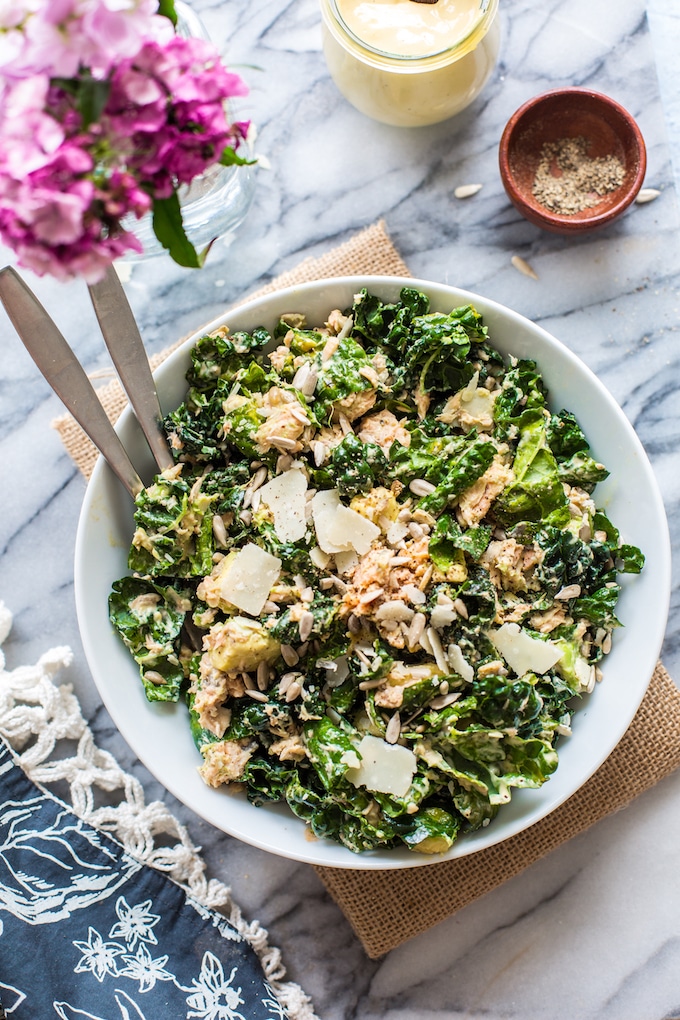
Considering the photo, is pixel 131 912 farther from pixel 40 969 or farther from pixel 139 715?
pixel 139 715

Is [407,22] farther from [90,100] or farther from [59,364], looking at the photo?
[90,100]

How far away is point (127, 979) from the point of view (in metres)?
2.99

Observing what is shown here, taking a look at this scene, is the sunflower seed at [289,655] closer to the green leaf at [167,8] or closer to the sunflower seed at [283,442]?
the sunflower seed at [283,442]

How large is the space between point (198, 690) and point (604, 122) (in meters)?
2.59

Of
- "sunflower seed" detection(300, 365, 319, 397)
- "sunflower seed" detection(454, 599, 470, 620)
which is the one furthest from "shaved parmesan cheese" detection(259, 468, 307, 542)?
"sunflower seed" detection(454, 599, 470, 620)

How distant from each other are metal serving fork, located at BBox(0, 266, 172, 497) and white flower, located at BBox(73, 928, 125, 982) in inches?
63.8

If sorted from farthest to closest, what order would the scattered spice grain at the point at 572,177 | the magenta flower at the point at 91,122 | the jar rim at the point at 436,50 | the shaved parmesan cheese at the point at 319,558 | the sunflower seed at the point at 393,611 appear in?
the scattered spice grain at the point at 572,177 < the jar rim at the point at 436,50 < the shaved parmesan cheese at the point at 319,558 < the sunflower seed at the point at 393,611 < the magenta flower at the point at 91,122

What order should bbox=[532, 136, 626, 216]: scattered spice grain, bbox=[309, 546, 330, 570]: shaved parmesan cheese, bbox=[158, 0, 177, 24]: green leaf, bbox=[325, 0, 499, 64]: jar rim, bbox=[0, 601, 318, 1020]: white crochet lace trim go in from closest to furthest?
bbox=[158, 0, 177, 24]: green leaf < bbox=[309, 546, 330, 570]: shaved parmesan cheese < bbox=[325, 0, 499, 64]: jar rim < bbox=[0, 601, 318, 1020]: white crochet lace trim < bbox=[532, 136, 626, 216]: scattered spice grain

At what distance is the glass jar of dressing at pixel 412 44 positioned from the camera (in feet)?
9.50

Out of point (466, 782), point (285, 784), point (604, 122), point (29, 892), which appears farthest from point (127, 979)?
point (604, 122)

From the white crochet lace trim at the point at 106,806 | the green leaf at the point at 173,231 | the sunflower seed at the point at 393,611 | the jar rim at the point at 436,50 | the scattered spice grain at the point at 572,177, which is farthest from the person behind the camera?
the scattered spice grain at the point at 572,177

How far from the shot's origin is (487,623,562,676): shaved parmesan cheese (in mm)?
2527

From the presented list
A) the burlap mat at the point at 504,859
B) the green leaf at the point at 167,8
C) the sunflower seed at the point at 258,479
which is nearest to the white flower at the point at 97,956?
the burlap mat at the point at 504,859

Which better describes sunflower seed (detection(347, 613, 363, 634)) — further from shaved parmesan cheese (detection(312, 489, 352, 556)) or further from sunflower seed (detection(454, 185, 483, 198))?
sunflower seed (detection(454, 185, 483, 198))
